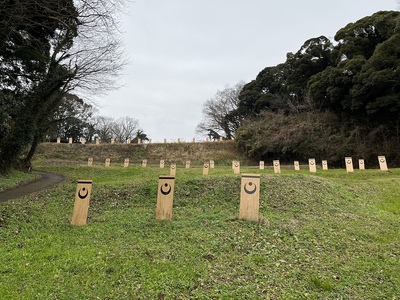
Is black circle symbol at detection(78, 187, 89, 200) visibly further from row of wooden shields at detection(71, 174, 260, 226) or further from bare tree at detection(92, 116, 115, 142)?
bare tree at detection(92, 116, 115, 142)

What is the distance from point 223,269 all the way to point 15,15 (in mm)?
8228

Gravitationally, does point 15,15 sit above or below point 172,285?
above

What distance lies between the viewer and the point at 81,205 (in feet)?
16.2

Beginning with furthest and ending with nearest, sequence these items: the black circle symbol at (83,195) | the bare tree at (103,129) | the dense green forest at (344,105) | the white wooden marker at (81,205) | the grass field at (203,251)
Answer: the bare tree at (103,129) < the dense green forest at (344,105) < the black circle symbol at (83,195) < the white wooden marker at (81,205) < the grass field at (203,251)

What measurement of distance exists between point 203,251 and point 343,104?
18.6 metres

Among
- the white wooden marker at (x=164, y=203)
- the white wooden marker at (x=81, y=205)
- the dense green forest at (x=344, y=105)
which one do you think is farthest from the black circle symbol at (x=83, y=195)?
the dense green forest at (x=344, y=105)

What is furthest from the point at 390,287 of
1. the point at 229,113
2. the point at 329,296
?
the point at 229,113

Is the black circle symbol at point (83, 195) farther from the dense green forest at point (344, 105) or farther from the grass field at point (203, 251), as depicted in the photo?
the dense green forest at point (344, 105)

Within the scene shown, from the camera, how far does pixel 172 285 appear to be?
2.79m

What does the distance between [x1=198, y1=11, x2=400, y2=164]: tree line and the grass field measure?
12356 millimetres

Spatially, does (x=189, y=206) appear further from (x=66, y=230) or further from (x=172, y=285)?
(x=172, y=285)

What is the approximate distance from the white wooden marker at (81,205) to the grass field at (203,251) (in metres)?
0.18

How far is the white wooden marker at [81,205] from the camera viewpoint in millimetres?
4871

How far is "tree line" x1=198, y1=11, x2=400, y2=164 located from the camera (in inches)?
631
